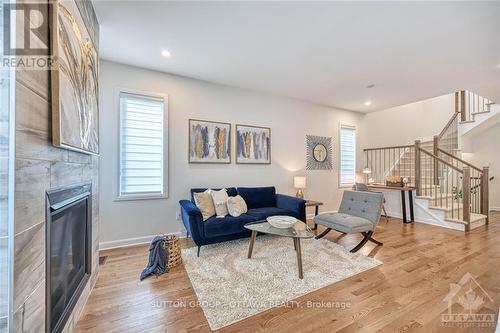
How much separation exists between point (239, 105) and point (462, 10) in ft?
9.97

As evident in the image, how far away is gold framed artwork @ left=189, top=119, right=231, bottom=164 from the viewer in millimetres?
3609

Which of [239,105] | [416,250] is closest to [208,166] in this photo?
[239,105]

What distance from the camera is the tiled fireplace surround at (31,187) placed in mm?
911

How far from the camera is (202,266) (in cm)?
247

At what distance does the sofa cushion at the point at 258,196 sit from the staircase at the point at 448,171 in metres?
3.37

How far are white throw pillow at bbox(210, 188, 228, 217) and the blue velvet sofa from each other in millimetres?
128

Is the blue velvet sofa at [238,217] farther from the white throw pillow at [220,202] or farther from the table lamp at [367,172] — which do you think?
the table lamp at [367,172]

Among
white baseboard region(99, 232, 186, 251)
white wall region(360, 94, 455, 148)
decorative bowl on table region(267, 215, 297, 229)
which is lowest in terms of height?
white baseboard region(99, 232, 186, 251)

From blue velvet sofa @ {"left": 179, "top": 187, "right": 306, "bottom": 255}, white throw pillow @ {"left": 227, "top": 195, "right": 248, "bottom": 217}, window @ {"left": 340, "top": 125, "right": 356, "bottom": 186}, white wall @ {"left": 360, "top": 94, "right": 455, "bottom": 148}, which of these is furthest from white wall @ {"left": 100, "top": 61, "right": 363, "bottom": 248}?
white wall @ {"left": 360, "top": 94, "right": 455, "bottom": 148}

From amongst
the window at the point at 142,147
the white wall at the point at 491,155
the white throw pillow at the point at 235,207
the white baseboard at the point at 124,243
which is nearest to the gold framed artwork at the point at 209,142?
the window at the point at 142,147

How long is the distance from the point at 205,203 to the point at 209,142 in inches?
45.8

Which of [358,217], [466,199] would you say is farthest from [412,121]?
[358,217]

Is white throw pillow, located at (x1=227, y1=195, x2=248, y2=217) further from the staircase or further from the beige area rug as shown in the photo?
the staircase

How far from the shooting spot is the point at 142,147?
326 centimetres
